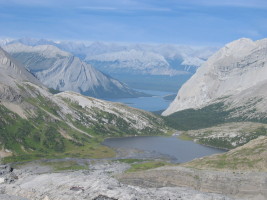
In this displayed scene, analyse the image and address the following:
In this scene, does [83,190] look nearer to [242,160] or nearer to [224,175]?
[224,175]

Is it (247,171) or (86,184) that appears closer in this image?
(86,184)

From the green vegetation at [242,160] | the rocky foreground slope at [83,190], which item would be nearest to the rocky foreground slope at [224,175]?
the green vegetation at [242,160]

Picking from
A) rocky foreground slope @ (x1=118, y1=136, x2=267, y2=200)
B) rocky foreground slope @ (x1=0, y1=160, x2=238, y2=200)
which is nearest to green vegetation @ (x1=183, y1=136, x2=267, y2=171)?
rocky foreground slope @ (x1=118, y1=136, x2=267, y2=200)

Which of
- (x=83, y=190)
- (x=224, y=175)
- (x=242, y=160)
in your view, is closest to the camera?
(x=83, y=190)

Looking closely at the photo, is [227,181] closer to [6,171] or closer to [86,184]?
A: [86,184]

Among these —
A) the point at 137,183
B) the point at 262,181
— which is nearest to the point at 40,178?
the point at 137,183

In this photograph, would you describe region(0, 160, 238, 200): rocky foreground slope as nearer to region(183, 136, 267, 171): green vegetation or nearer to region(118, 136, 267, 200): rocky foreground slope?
region(118, 136, 267, 200): rocky foreground slope

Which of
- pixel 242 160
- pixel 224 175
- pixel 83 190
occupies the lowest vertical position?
pixel 224 175

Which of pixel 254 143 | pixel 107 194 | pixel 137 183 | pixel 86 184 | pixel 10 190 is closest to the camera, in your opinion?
pixel 107 194

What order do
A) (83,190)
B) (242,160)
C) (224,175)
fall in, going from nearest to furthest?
1. (83,190)
2. (224,175)
3. (242,160)

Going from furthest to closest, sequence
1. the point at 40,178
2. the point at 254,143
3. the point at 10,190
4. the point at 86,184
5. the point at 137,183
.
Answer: the point at 254,143, the point at 137,183, the point at 40,178, the point at 10,190, the point at 86,184

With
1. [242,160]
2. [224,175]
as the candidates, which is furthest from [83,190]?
[242,160]
